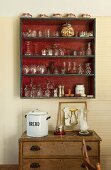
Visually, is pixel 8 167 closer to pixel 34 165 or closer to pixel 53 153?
pixel 34 165

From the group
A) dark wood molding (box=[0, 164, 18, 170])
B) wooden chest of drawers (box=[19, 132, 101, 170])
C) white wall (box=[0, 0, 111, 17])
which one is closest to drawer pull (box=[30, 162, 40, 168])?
wooden chest of drawers (box=[19, 132, 101, 170])

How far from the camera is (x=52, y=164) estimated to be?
9.68 feet

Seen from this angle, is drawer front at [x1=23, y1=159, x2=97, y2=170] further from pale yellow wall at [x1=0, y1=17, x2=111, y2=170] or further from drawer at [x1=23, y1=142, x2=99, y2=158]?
pale yellow wall at [x1=0, y1=17, x2=111, y2=170]

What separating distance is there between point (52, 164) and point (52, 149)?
16 centimetres

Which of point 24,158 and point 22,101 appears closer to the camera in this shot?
point 24,158

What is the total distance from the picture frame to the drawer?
1.48 feet

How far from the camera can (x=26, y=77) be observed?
342 cm

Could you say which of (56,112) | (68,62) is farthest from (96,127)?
(68,62)

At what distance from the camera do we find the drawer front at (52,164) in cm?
295

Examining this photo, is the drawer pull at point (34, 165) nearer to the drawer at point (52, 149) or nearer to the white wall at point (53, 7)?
Answer: the drawer at point (52, 149)

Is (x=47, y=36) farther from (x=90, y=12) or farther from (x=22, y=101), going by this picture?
(x=22, y=101)

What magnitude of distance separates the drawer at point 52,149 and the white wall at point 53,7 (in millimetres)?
1568

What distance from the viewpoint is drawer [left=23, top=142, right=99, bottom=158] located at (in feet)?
9.68

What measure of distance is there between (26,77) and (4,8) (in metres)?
0.89
